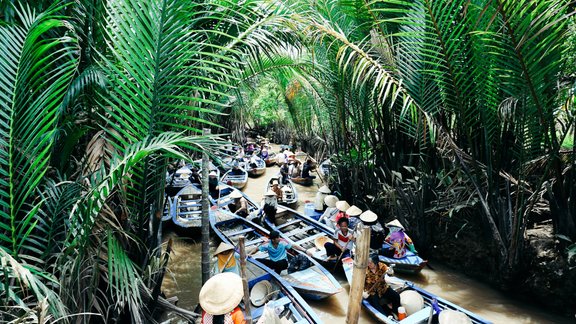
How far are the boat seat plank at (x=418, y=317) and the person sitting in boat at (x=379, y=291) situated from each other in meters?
0.37

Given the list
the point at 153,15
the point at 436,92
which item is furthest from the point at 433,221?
the point at 153,15

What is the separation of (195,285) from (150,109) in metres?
4.80

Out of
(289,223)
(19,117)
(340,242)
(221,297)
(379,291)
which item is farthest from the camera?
(289,223)

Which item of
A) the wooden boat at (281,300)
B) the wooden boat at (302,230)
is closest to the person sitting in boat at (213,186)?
the wooden boat at (302,230)

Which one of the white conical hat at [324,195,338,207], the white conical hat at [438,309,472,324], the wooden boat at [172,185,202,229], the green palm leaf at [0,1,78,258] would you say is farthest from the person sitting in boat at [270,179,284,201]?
the green palm leaf at [0,1,78,258]

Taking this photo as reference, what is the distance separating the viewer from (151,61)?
101 inches

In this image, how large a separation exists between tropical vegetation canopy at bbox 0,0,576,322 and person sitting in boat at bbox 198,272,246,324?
58cm

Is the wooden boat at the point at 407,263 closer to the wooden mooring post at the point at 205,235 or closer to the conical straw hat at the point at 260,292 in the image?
the conical straw hat at the point at 260,292

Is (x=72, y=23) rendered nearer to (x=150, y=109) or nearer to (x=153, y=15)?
(x=153, y=15)

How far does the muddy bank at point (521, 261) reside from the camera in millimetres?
5148

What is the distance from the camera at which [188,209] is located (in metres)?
9.48

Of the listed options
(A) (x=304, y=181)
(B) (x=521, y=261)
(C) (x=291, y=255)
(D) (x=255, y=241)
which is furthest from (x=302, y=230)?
(A) (x=304, y=181)

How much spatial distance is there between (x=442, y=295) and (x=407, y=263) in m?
0.76

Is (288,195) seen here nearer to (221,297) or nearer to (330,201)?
(330,201)
